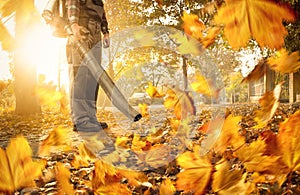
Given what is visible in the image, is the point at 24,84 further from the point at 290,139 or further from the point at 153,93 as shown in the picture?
the point at 290,139

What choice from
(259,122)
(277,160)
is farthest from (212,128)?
(277,160)

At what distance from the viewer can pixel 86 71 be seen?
2.85 m

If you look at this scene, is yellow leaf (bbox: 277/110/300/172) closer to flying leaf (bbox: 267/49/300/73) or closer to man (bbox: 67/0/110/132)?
flying leaf (bbox: 267/49/300/73)

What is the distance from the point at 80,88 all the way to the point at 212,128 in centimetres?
164

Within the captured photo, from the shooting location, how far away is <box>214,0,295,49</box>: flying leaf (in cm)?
87

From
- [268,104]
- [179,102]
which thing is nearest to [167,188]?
[268,104]

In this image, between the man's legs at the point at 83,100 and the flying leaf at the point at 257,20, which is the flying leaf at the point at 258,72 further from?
the man's legs at the point at 83,100

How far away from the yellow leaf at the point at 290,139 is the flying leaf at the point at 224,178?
6.8 inches

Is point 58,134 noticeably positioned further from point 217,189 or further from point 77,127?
point 77,127

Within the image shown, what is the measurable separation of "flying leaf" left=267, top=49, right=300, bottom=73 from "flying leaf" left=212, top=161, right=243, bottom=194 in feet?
1.29

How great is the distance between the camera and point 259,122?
1294 mm

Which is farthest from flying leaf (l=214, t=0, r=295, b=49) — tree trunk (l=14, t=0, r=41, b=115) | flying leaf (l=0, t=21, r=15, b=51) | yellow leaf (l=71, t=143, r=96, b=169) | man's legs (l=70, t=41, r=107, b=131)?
tree trunk (l=14, t=0, r=41, b=115)

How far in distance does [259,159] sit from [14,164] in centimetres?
85

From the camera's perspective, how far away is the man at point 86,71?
277cm
